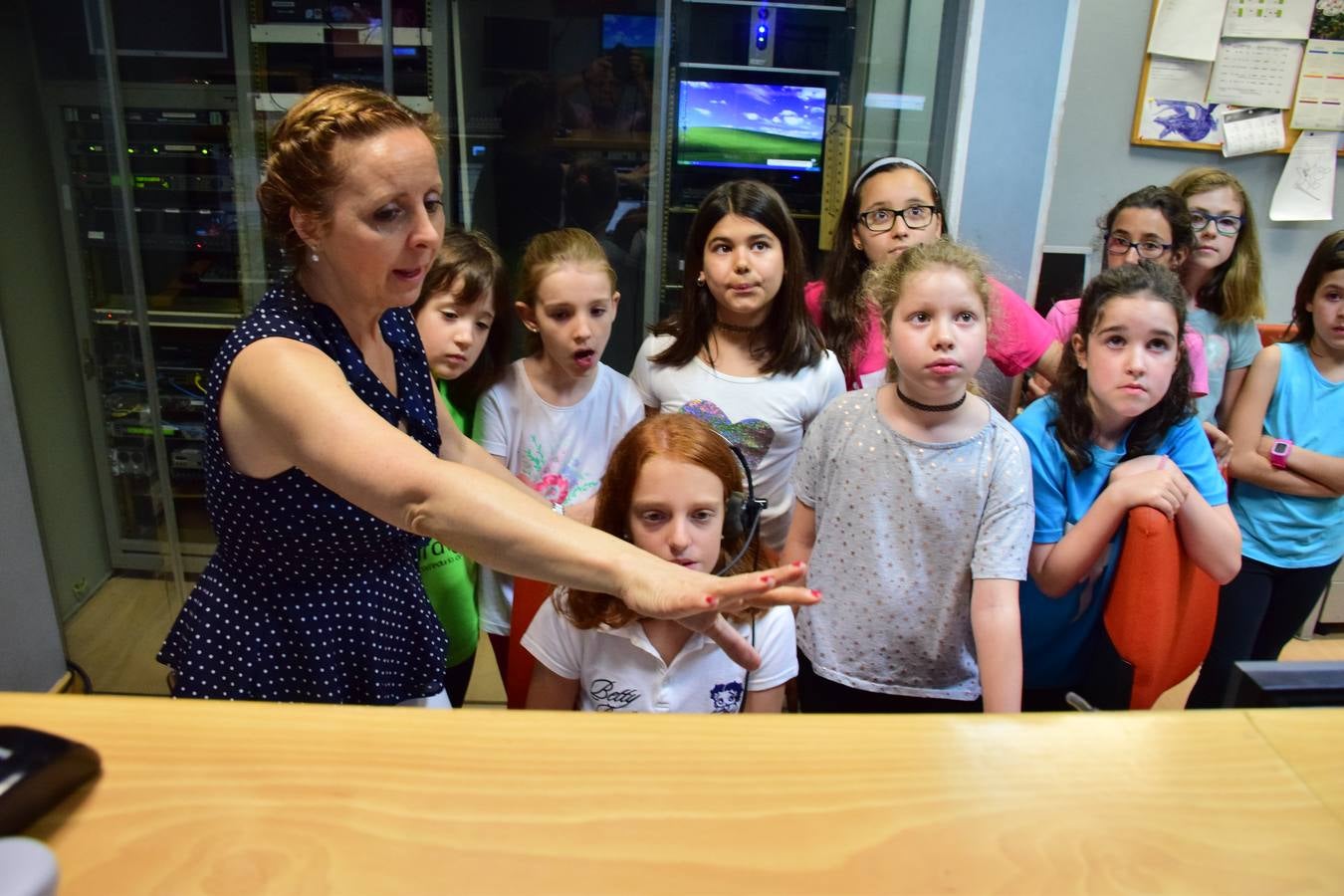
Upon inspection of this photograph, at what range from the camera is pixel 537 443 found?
1.78 m

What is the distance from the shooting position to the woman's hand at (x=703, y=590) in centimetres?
66

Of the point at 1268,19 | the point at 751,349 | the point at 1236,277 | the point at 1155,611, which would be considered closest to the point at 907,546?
the point at 1155,611

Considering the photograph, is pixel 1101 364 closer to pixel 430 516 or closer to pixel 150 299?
pixel 430 516

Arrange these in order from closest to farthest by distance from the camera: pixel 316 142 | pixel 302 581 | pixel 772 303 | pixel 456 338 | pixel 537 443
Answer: pixel 316 142 < pixel 302 581 < pixel 456 338 < pixel 537 443 < pixel 772 303

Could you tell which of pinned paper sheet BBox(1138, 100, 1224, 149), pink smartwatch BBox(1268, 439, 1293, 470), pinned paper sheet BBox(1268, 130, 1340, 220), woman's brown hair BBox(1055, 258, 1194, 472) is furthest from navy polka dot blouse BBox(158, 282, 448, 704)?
pinned paper sheet BBox(1268, 130, 1340, 220)

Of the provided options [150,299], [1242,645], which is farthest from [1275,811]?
[150,299]

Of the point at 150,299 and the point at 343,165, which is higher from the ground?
the point at 343,165

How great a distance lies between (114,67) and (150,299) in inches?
26.3

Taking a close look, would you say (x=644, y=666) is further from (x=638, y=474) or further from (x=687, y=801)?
(x=687, y=801)

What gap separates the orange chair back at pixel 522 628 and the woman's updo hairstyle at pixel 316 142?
0.63m

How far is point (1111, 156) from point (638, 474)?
230 cm

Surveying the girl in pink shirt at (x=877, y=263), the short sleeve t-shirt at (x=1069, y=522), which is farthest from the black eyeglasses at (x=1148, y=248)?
the short sleeve t-shirt at (x=1069, y=522)

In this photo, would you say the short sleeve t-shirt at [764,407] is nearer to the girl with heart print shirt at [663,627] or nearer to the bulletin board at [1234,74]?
the girl with heart print shirt at [663,627]

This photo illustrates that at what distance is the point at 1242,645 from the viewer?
192cm
